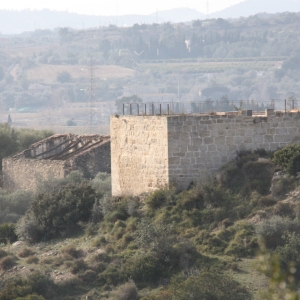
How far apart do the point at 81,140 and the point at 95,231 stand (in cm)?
1519

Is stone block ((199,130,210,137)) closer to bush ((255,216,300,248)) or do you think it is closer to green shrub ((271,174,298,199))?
green shrub ((271,174,298,199))

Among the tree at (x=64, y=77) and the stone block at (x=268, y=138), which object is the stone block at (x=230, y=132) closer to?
the stone block at (x=268, y=138)

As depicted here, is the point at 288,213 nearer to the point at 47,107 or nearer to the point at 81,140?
the point at 81,140

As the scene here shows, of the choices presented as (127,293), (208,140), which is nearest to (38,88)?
(208,140)

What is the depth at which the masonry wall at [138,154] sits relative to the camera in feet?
75.2

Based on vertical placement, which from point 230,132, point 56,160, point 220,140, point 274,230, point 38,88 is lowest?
point 38,88

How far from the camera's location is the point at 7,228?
81.4 feet

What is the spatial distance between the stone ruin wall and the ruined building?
10.8 meters

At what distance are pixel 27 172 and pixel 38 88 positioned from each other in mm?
145740

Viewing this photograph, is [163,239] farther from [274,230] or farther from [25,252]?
[25,252]

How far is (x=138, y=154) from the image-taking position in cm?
2350

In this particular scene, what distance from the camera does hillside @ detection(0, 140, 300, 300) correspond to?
63.5 feet

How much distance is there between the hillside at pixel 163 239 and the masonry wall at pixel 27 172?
9.63 m

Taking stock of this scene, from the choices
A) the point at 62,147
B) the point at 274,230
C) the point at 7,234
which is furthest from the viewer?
the point at 62,147
